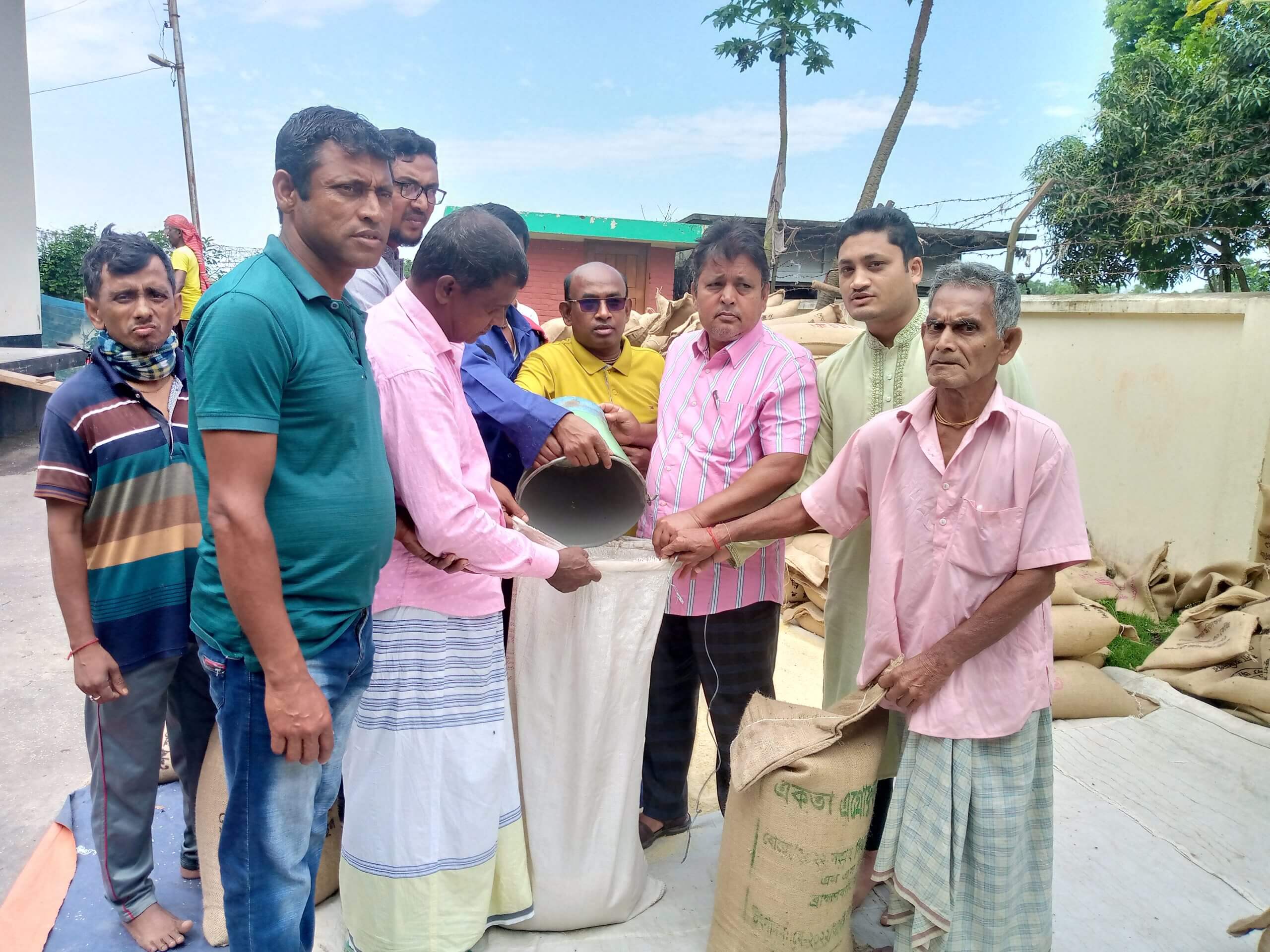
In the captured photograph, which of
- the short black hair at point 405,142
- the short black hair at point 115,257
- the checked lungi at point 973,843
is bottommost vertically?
the checked lungi at point 973,843

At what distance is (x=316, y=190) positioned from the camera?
1.54 m

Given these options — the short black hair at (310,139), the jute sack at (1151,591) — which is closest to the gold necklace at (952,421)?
the short black hair at (310,139)

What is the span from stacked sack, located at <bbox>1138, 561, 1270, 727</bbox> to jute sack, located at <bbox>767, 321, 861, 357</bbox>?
2.56 m

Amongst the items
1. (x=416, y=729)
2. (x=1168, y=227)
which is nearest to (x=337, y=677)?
(x=416, y=729)

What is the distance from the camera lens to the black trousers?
8.08 feet

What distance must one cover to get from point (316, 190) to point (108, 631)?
132 cm

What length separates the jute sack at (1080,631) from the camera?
4.09 meters

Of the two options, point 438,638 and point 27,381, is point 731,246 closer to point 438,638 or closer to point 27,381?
point 438,638

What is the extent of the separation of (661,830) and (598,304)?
1.68 m

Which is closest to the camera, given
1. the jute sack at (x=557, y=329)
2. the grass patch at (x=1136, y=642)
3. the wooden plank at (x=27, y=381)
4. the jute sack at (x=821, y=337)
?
the grass patch at (x=1136, y=642)

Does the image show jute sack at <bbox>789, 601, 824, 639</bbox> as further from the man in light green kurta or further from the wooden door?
the wooden door

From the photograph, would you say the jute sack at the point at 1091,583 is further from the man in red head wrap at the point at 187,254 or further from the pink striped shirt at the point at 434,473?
the man in red head wrap at the point at 187,254

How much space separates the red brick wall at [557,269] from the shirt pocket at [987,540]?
49.1 ft

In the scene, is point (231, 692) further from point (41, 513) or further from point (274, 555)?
point (41, 513)
